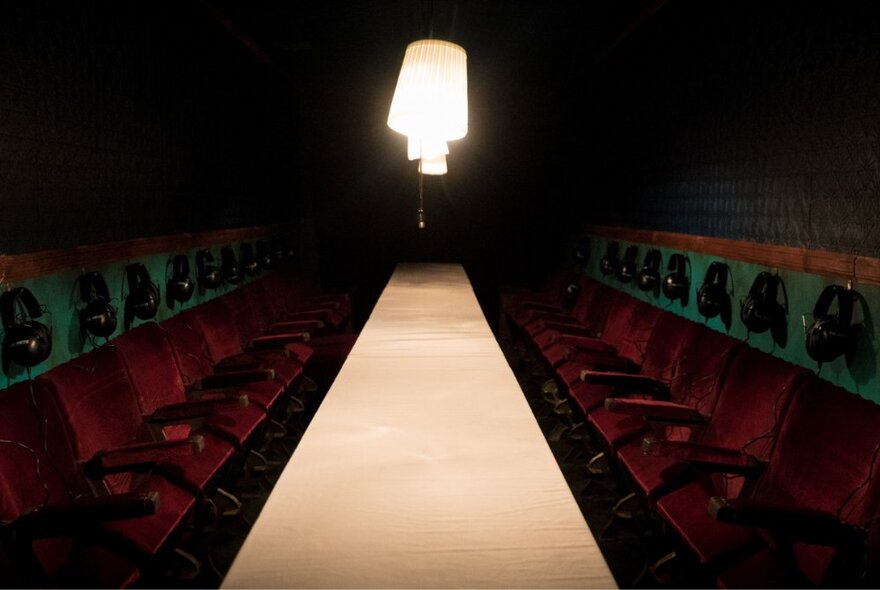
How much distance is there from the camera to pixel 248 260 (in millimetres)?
5867

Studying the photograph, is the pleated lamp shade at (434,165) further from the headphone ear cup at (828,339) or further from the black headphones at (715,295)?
the headphone ear cup at (828,339)

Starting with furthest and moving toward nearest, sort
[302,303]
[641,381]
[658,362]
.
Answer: [302,303] < [658,362] < [641,381]

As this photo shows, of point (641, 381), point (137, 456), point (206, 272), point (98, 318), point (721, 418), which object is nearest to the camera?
point (137, 456)

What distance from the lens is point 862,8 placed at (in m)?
2.44

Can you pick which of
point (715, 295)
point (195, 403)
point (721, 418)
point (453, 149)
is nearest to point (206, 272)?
point (195, 403)

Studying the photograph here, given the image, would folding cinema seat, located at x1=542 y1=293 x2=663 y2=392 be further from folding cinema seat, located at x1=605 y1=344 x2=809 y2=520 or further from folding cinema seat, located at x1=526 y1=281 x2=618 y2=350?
folding cinema seat, located at x1=605 y1=344 x2=809 y2=520

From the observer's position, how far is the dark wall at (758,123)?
2.49 m

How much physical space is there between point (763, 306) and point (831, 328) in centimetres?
57

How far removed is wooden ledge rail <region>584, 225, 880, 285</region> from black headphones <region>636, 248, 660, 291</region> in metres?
0.12

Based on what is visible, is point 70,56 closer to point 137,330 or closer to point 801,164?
point 137,330

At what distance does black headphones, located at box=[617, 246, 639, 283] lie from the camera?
5261 mm

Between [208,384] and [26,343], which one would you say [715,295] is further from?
[26,343]

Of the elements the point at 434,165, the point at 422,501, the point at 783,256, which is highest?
the point at 434,165

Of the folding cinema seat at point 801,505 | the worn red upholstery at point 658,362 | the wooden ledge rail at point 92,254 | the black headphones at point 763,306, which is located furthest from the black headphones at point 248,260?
the folding cinema seat at point 801,505
